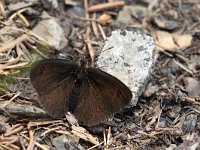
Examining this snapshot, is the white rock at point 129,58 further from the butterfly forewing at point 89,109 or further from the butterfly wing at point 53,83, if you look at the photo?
the butterfly wing at point 53,83

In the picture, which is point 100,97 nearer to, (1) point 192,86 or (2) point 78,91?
(2) point 78,91

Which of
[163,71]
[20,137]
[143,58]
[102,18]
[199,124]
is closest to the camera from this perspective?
[20,137]

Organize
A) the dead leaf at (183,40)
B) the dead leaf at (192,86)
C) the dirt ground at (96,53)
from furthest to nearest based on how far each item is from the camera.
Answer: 1. the dead leaf at (183,40)
2. the dead leaf at (192,86)
3. the dirt ground at (96,53)

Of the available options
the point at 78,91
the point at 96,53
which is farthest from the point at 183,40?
the point at 78,91

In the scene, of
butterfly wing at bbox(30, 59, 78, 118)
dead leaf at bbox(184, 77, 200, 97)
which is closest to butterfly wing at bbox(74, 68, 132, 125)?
butterfly wing at bbox(30, 59, 78, 118)

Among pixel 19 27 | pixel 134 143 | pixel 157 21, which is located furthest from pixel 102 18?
pixel 134 143

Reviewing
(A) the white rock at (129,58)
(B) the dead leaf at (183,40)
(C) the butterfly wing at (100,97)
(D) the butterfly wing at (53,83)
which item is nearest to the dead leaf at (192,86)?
(A) the white rock at (129,58)

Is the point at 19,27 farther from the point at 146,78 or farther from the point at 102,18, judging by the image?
the point at 146,78
